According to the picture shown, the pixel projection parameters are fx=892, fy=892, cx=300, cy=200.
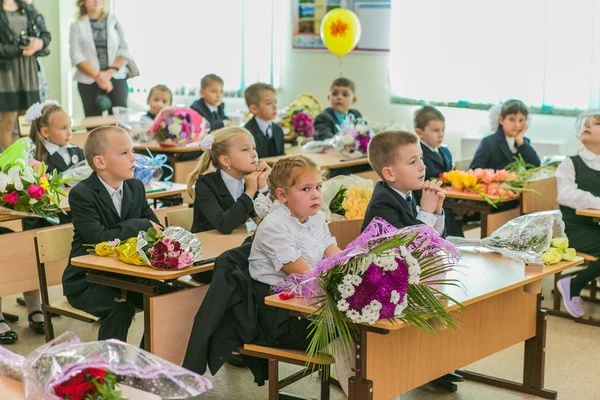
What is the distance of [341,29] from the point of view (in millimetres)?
9039

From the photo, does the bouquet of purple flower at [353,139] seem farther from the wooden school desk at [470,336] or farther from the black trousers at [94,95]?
the wooden school desk at [470,336]

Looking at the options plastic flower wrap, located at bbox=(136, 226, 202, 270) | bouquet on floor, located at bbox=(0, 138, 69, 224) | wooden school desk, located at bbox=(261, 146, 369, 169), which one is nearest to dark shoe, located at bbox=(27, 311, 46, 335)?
bouquet on floor, located at bbox=(0, 138, 69, 224)

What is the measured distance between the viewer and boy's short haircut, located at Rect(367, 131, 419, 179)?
377 cm

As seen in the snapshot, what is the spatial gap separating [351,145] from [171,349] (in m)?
3.43

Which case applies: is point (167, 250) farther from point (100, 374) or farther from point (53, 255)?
point (100, 374)

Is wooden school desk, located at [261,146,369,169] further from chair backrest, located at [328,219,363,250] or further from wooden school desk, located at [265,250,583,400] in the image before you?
wooden school desk, located at [265,250,583,400]

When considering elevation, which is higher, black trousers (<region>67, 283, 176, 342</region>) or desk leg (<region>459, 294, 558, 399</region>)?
black trousers (<region>67, 283, 176, 342</region>)

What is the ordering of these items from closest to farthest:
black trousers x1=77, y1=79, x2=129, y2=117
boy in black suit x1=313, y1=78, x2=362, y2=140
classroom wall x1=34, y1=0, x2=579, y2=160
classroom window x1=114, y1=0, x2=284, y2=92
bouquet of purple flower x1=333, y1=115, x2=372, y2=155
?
bouquet of purple flower x1=333, y1=115, x2=372, y2=155 → boy in black suit x1=313, y1=78, x2=362, y2=140 → black trousers x1=77, y1=79, x2=129, y2=117 → classroom wall x1=34, y1=0, x2=579, y2=160 → classroom window x1=114, y1=0, x2=284, y2=92

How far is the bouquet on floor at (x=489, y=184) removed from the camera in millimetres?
5242

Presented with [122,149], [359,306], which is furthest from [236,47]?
[359,306]

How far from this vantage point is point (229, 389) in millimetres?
3885

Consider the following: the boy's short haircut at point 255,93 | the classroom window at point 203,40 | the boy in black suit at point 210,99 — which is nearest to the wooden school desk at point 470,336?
the boy's short haircut at point 255,93

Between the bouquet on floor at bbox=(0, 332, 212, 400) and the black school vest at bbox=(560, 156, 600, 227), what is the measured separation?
3.81m

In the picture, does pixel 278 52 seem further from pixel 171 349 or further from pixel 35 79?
pixel 171 349
